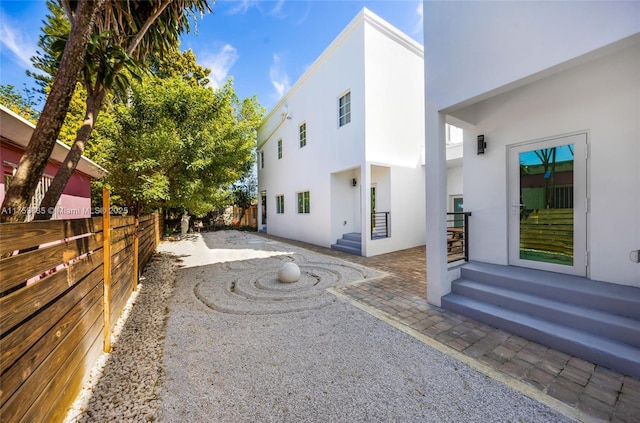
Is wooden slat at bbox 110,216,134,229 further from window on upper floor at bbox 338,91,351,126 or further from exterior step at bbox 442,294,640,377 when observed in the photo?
window on upper floor at bbox 338,91,351,126

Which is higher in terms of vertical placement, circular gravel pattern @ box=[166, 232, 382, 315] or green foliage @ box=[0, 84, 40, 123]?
green foliage @ box=[0, 84, 40, 123]

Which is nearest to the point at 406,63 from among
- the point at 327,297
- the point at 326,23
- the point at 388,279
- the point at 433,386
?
the point at 326,23

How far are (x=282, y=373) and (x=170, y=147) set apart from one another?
19.8ft

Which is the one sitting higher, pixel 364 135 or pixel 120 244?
pixel 364 135

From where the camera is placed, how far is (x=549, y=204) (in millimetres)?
3709

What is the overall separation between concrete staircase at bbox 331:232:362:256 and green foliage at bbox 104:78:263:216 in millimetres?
4455

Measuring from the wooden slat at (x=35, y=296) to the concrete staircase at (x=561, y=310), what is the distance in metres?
4.23

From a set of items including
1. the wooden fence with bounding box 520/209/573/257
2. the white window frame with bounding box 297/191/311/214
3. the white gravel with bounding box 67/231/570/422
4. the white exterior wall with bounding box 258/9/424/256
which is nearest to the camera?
the white gravel with bounding box 67/231/570/422

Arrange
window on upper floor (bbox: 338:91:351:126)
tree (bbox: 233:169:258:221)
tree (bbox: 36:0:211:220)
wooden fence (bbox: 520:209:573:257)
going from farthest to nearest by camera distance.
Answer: tree (bbox: 233:169:258:221) → window on upper floor (bbox: 338:91:351:126) → wooden fence (bbox: 520:209:573:257) → tree (bbox: 36:0:211:220)

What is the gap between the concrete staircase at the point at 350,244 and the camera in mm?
8091

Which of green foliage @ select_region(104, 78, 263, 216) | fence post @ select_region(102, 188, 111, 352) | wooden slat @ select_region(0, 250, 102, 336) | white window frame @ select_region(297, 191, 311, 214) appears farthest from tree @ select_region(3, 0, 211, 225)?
white window frame @ select_region(297, 191, 311, 214)

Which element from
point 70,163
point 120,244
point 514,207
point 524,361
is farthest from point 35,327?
Result: point 514,207

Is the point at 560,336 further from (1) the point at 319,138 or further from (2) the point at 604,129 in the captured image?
(1) the point at 319,138

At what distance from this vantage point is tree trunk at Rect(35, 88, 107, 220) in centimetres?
263
